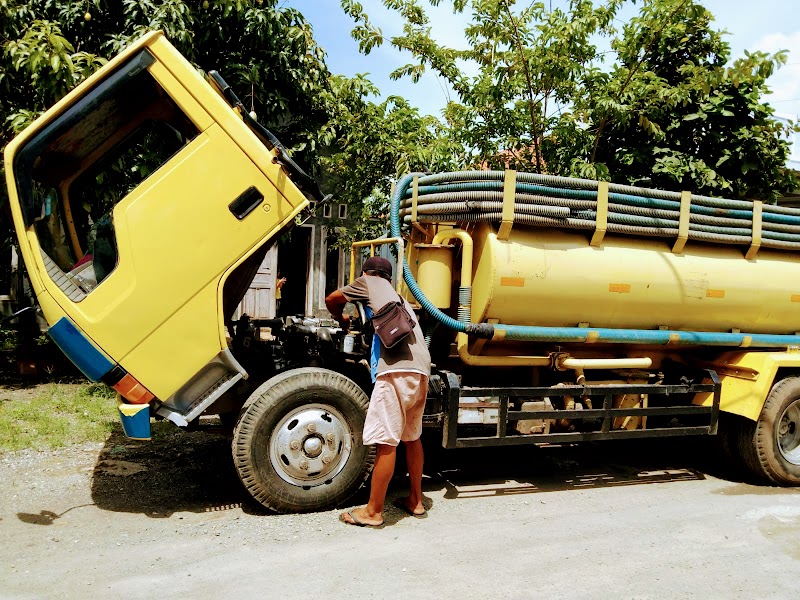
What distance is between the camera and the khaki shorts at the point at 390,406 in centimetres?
422

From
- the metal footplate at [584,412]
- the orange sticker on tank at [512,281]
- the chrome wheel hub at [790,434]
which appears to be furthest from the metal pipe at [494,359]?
the chrome wheel hub at [790,434]

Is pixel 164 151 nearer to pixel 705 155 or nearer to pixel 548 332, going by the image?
pixel 548 332

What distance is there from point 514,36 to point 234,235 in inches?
193

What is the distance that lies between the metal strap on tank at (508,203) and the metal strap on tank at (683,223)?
1.47 meters

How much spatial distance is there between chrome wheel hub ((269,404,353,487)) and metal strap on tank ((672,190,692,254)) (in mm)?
2979

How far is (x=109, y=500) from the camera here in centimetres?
454

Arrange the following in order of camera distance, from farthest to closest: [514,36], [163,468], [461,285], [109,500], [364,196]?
[364,196] < [514,36] < [163,468] < [461,285] < [109,500]

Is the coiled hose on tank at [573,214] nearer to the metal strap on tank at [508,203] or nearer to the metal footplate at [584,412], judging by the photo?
the metal strap on tank at [508,203]

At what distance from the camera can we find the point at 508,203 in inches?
185

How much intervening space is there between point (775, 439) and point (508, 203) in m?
3.07

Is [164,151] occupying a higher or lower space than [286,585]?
higher

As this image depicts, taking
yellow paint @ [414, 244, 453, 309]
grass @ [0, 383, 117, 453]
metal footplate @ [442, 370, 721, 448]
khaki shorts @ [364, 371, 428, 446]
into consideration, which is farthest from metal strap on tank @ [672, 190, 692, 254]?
grass @ [0, 383, 117, 453]

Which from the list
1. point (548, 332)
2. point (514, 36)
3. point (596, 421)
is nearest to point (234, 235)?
point (548, 332)

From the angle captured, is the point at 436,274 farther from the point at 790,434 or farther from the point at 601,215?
the point at 790,434
